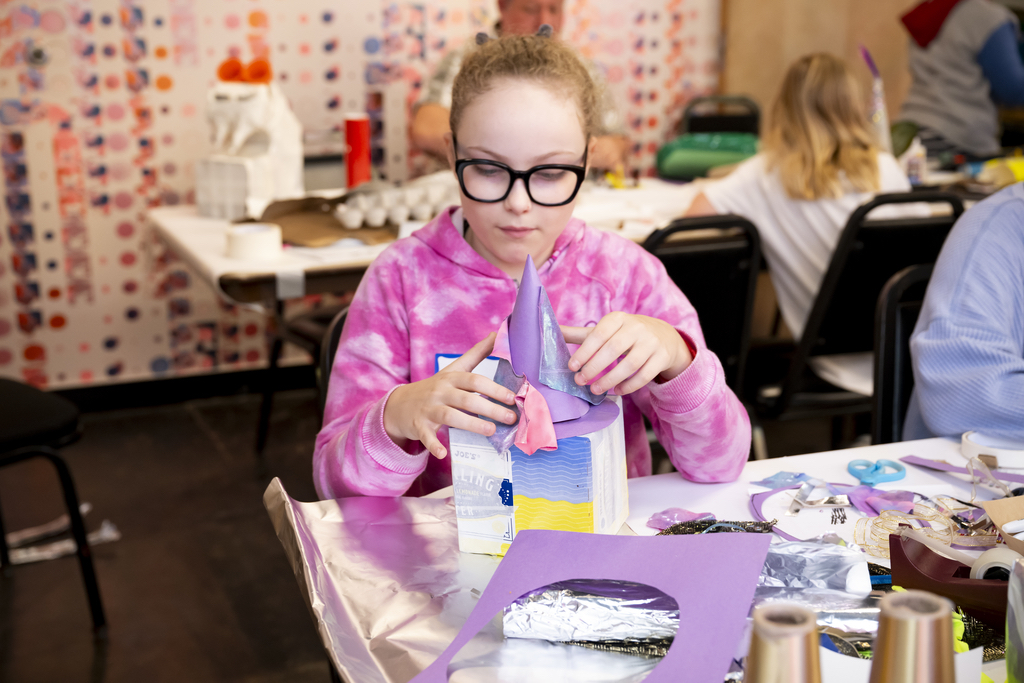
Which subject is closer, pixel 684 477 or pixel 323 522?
pixel 323 522

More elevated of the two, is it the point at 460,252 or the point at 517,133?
the point at 517,133

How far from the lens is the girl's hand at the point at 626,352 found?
0.79 meters

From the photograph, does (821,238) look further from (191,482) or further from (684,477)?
(191,482)

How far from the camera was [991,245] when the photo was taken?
119 cm

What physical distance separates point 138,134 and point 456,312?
2.57 m

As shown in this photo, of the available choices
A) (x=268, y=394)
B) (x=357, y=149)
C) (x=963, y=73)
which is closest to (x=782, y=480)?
(x=357, y=149)

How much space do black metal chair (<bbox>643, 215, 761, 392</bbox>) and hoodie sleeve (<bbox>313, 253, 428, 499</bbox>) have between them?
0.83m

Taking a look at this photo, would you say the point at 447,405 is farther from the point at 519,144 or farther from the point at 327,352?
the point at 327,352

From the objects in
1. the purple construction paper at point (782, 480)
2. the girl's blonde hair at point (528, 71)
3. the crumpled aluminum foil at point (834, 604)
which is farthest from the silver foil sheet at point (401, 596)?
the girl's blonde hair at point (528, 71)

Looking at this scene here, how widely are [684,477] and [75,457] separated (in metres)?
2.54

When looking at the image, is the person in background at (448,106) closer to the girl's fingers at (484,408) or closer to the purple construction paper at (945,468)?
the purple construction paper at (945,468)

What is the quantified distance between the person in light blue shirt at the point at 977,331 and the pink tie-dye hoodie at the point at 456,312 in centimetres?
28

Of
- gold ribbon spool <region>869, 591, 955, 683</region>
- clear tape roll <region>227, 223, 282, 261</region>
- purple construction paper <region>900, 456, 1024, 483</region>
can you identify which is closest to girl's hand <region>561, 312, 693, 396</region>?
purple construction paper <region>900, 456, 1024, 483</region>

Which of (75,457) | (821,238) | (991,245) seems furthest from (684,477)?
(75,457)
